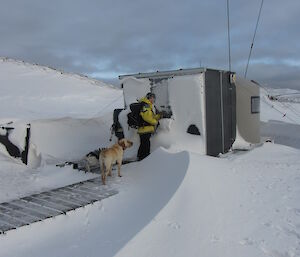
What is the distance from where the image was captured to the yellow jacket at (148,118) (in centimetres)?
786

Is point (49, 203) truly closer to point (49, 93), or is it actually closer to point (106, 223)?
point (106, 223)

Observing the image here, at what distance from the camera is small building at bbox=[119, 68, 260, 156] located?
27.0ft

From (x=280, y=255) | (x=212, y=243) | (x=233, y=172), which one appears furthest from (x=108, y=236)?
(x=233, y=172)

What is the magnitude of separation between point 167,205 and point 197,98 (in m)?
3.45

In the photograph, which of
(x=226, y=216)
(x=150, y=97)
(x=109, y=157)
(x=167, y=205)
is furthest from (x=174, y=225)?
(x=150, y=97)

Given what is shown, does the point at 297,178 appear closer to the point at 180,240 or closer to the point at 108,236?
the point at 180,240

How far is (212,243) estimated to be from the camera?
4.31m

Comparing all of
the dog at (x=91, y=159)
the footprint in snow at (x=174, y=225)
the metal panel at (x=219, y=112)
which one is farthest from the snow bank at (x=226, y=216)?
the dog at (x=91, y=159)

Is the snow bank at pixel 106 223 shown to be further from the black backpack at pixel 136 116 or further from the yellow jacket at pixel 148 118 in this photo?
the black backpack at pixel 136 116

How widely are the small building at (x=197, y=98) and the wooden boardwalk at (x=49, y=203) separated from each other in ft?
8.29

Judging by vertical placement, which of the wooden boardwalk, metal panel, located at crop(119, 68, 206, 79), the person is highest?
metal panel, located at crop(119, 68, 206, 79)

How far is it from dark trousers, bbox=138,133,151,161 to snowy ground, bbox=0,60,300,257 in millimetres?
526

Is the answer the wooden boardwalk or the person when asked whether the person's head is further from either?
the wooden boardwalk

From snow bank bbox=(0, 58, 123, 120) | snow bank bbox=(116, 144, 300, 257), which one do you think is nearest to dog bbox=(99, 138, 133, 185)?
snow bank bbox=(116, 144, 300, 257)
